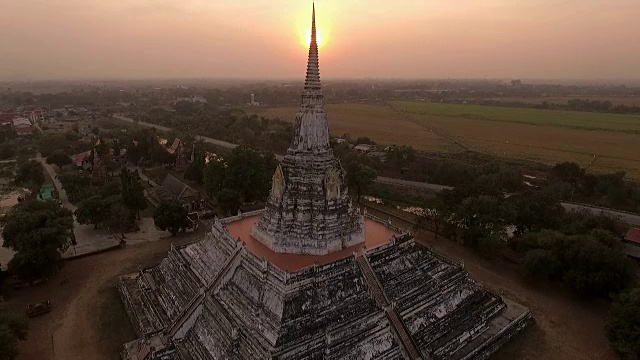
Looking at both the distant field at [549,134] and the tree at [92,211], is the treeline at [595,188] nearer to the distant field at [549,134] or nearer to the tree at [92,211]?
the distant field at [549,134]

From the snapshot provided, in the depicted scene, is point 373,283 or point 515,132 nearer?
point 373,283

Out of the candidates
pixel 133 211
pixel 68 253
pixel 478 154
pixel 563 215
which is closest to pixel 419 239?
pixel 563 215

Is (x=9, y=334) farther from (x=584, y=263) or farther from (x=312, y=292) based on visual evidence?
(x=584, y=263)

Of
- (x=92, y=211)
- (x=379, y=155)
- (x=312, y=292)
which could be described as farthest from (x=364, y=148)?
(x=312, y=292)

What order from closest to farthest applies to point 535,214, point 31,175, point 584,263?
point 584,263
point 535,214
point 31,175

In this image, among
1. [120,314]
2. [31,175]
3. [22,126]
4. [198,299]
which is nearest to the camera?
[198,299]

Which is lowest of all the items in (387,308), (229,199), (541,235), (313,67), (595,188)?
(595,188)

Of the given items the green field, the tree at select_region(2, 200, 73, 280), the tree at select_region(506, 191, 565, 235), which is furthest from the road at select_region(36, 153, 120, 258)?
the green field
